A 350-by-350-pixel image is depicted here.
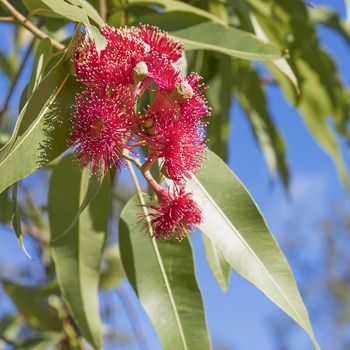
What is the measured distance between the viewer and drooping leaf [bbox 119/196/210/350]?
1.09 meters

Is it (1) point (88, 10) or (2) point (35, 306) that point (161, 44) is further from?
(2) point (35, 306)

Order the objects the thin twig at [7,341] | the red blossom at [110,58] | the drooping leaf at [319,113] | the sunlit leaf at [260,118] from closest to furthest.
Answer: the red blossom at [110,58]
the thin twig at [7,341]
the sunlit leaf at [260,118]
the drooping leaf at [319,113]

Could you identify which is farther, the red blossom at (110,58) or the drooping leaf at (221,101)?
the drooping leaf at (221,101)

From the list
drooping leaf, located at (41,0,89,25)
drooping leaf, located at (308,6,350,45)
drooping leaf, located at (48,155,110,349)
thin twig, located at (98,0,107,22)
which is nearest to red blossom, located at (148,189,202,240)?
drooping leaf, located at (41,0,89,25)

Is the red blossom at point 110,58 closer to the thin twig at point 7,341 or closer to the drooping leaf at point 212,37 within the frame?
the drooping leaf at point 212,37

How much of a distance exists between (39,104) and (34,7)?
0.22 meters

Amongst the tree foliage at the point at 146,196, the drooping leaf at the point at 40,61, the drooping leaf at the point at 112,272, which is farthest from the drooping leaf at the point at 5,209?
the drooping leaf at the point at 112,272

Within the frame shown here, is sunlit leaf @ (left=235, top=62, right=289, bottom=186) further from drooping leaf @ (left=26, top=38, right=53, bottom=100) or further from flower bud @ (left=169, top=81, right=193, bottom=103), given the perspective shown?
flower bud @ (left=169, top=81, right=193, bottom=103)

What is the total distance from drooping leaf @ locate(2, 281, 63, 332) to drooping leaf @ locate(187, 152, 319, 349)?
0.89m

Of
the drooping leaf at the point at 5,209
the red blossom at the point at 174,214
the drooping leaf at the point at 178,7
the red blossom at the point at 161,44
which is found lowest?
the drooping leaf at the point at 5,209

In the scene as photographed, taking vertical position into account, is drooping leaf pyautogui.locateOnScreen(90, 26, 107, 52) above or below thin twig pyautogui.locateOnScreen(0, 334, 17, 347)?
above

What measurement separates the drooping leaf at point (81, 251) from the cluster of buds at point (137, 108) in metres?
0.40

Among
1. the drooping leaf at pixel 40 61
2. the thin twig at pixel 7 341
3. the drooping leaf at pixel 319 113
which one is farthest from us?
the drooping leaf at pixel 319 113

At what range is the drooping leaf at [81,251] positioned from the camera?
1.24 m
